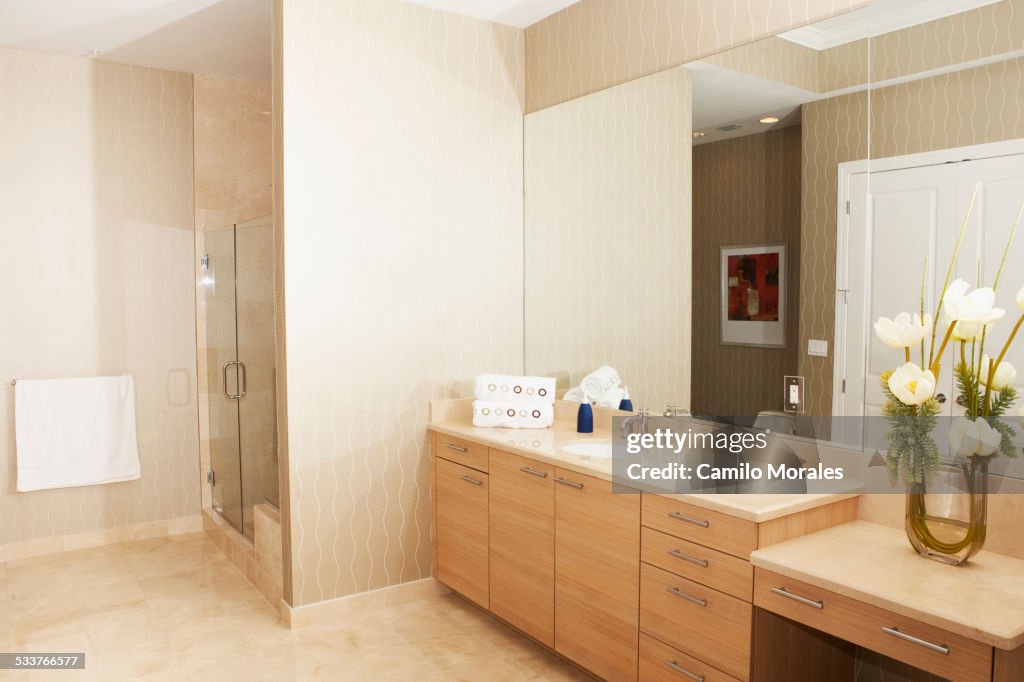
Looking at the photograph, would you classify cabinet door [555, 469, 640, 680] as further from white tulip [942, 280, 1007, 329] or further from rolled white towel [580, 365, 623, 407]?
white tulip [942, 280, 1007, 329]

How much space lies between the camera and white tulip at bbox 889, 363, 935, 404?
177cm

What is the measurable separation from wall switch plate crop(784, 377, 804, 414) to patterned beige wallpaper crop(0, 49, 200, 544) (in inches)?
130

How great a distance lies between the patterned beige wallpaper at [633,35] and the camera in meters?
2.48

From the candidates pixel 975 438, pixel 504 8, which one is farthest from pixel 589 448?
pixel 504 8

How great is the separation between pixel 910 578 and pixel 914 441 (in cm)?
32

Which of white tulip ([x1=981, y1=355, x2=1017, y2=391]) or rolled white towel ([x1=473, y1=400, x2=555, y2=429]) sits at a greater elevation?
white tulip ([x1=981, y1=355, x2=1017, y2=391])

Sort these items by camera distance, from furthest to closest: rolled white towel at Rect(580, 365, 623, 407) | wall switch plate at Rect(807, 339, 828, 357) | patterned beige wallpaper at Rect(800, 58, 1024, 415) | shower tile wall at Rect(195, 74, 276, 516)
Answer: shower tile wall at Rect(195, 74, 276, 516) → rolled white towel at Rect(580, 365, 623, 407) → wall switch plate at Rect(807, 339, 828, 357) → patterned beige wallpaper at Rect(800, 58, 1024, 415)

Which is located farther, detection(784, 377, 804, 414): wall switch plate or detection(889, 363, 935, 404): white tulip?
detection(784, 377, 804, 414): wall switch plate

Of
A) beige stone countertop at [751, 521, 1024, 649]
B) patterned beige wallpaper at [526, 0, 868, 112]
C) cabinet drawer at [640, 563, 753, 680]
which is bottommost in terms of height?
cabinet drawer at [640, 563, 753, 680]

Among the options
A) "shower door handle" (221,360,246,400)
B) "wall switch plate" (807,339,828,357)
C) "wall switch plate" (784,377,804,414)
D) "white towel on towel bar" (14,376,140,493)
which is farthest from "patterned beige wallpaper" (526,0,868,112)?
"white towel on towel bar" (14,376,140,493)

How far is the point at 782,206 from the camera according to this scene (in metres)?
2.44

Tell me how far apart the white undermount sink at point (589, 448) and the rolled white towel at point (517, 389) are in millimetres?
344

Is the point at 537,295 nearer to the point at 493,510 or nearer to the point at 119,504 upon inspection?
the point at 493,510

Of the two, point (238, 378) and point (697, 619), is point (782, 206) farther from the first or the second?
point (238, 378)
